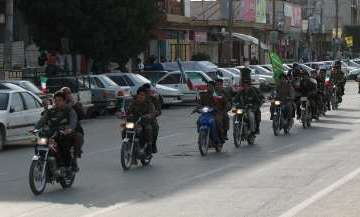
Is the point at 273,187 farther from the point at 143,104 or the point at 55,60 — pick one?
the point at 55,60

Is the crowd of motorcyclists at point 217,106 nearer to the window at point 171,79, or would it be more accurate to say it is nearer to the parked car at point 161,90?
the parked car at point 161,90

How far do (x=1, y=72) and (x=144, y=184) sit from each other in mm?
19319

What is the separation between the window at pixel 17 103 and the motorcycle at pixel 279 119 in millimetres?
6277

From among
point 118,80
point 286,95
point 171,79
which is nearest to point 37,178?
point 286,95

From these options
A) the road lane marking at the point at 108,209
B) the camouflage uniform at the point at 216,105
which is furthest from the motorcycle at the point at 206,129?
the road lane marking at the point at 108,209

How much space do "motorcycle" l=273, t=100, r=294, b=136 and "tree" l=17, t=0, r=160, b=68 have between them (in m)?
17.2

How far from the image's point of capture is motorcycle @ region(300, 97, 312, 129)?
22.8m

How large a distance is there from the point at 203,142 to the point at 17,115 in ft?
15.3

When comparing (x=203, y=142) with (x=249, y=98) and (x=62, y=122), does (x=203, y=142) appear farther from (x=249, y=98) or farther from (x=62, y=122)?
(x=62, y=122)

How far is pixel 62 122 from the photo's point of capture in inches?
454

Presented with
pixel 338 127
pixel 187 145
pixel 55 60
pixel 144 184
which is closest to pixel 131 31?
pixel 55 60

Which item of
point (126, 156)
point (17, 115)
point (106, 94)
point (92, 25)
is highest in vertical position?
point (92, 25)

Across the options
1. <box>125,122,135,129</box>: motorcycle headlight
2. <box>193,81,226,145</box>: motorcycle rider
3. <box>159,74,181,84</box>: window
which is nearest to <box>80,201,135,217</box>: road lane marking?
<box>125,122,135,129</box>: motorcycle headlight

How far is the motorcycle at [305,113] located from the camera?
896 inches
